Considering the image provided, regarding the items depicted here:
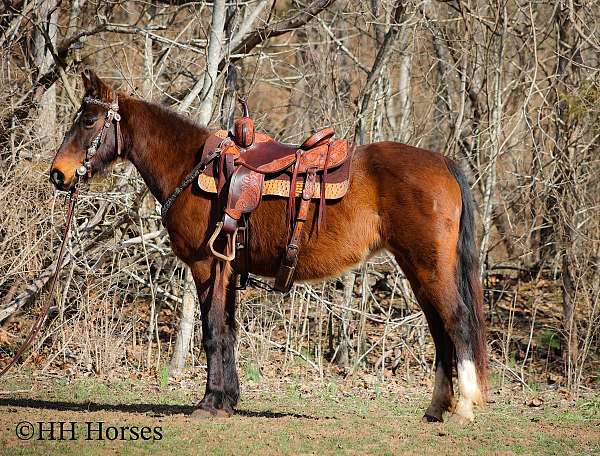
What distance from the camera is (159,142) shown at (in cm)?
629

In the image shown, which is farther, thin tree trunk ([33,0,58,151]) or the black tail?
thin tree trunk ([33,0,58,151])

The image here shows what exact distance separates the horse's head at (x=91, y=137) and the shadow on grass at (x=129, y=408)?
6.07 feet

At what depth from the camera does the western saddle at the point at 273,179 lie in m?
5.84

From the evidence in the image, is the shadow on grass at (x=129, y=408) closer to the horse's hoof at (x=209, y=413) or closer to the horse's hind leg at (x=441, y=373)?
the horse's hoof at (x=209, y=413)

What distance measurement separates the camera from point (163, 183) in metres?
6.23

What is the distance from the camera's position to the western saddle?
584 cm

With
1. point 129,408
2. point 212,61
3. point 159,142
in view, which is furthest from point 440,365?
point 212,61

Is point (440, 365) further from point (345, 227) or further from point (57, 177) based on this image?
point (57, 177)

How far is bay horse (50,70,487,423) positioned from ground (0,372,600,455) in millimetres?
380

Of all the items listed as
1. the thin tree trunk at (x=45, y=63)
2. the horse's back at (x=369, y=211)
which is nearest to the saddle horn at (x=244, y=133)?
the horse's back at (x=369, y=211)

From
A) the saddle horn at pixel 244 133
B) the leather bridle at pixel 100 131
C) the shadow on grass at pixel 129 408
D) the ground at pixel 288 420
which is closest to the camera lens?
the ground at pixel 288 420

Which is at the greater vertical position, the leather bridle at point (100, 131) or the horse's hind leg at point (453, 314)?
the leather bridle at point (100, 131)

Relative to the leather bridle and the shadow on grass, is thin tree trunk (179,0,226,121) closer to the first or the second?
the leather bridle

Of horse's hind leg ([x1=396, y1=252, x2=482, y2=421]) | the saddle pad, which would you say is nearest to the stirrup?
the saddle pad
